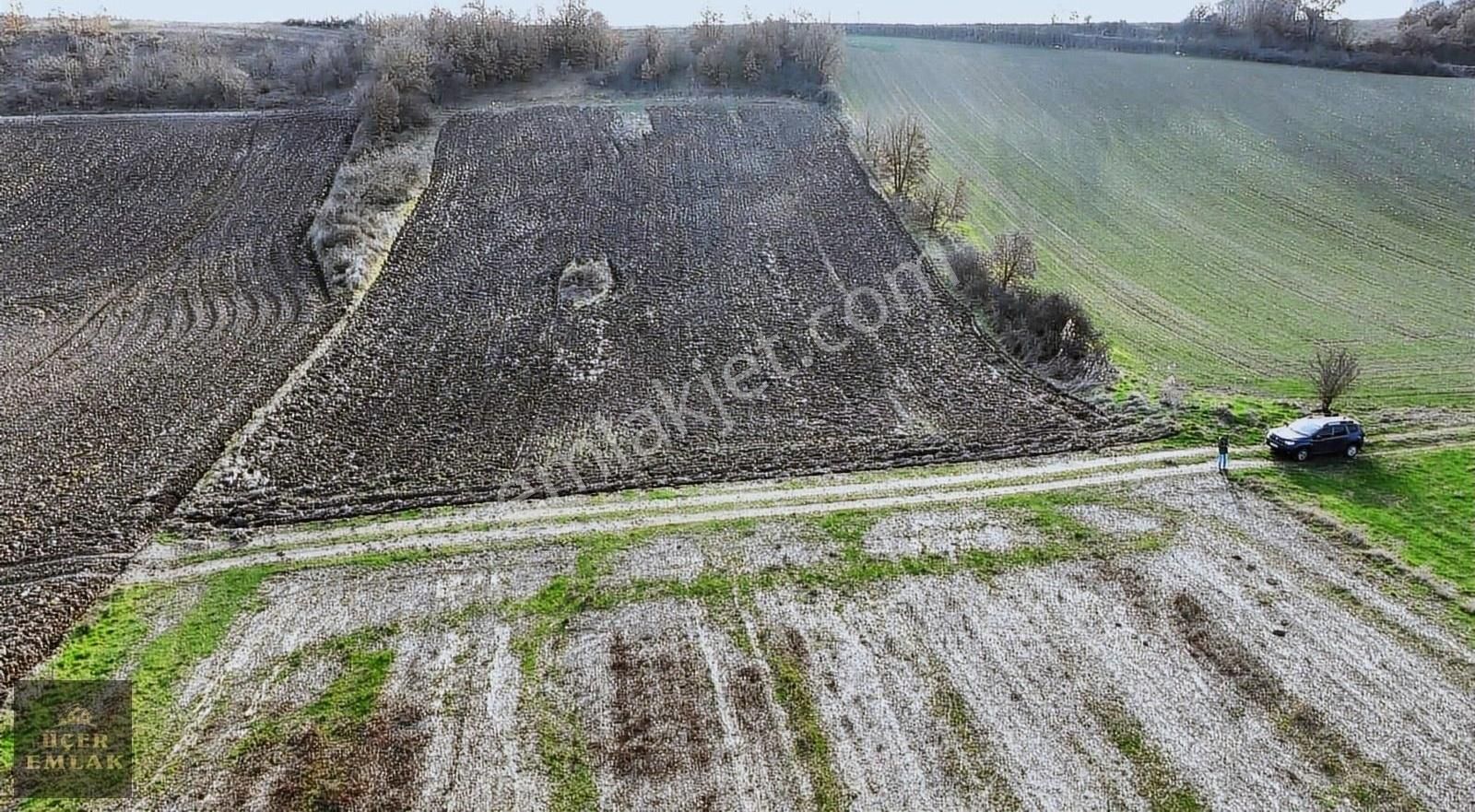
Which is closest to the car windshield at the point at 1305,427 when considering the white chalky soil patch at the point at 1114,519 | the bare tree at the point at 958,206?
the white chalky soil patch at the point at 1114,519

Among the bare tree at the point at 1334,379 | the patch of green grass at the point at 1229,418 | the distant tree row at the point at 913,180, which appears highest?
the distant tree row at the point at 913,180

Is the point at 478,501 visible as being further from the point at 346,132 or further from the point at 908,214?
the point at 346,132

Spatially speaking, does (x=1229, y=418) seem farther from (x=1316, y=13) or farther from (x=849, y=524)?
(x=1316, y=13)

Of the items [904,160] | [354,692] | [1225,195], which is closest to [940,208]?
[904,160]

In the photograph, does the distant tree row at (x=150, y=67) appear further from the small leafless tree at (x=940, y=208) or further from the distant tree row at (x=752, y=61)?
the small leafless tree at (x=940, y=208)

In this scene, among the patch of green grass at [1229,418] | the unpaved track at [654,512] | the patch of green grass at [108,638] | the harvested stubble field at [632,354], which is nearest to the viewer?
the patch of green grass at [108,638]
